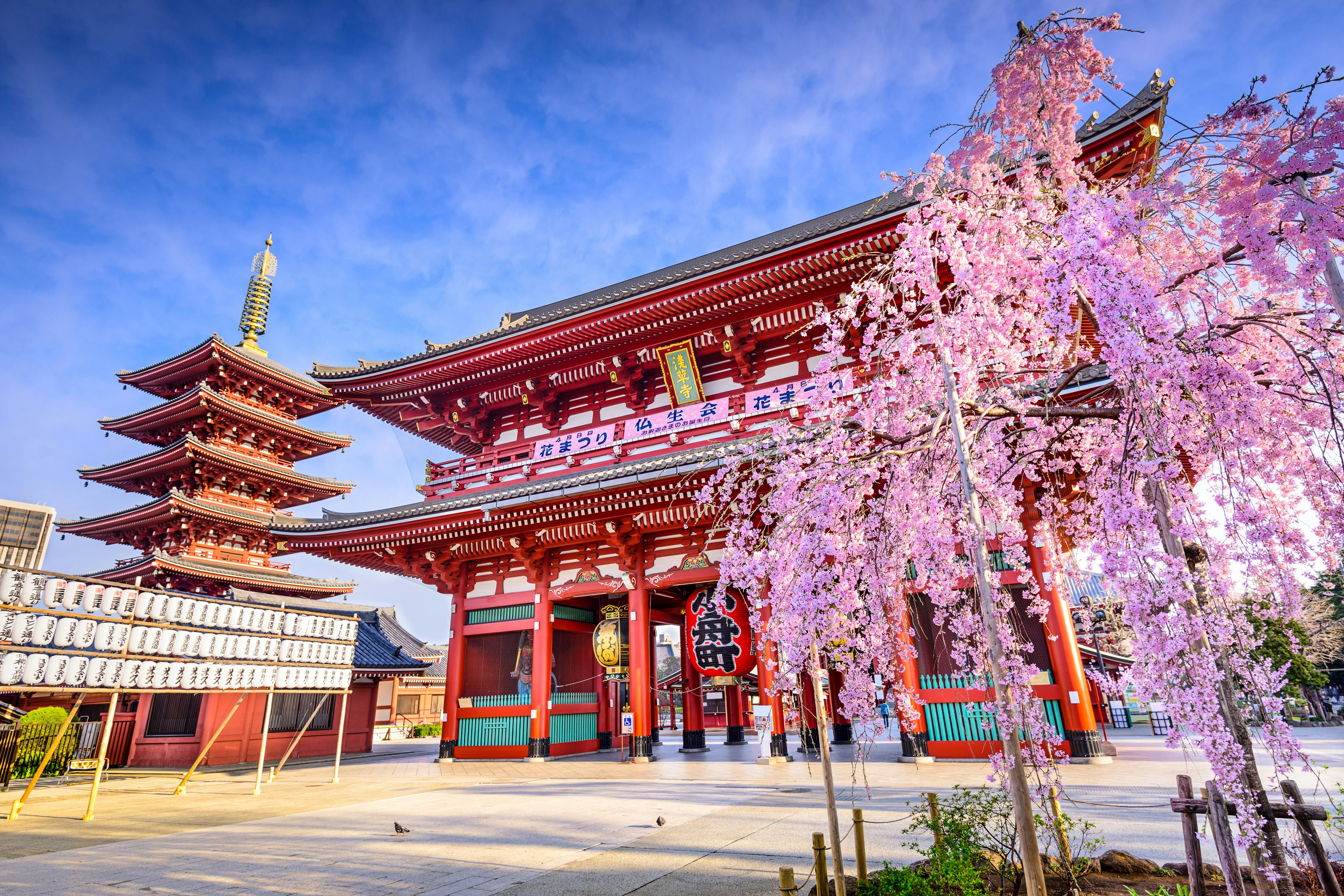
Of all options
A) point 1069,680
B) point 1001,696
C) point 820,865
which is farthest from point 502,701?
point 1001,696

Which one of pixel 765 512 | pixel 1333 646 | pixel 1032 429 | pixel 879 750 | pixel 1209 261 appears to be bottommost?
pixel 879 750

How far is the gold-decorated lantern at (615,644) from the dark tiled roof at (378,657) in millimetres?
9059

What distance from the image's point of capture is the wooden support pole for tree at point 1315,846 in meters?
3.05

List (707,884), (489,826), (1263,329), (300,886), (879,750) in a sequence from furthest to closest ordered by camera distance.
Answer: (879,750)
(489,826)
(300,886)
(707,884)
(1263,329)

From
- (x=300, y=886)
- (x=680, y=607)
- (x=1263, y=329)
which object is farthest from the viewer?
(x=680, y=607)

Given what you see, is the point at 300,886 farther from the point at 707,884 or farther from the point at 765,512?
the point at 765,512

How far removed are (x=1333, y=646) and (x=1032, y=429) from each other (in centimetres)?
2441

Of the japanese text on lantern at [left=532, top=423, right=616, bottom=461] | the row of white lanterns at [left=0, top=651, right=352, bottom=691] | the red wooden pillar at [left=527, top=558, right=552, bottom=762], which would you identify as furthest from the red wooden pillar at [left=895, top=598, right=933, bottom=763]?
the row of white lanterns at [left=0, top=651, right=352, bottom=691]

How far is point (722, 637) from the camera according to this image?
447 inches

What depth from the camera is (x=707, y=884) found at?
13.9ft

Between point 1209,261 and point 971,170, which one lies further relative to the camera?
point 971,170

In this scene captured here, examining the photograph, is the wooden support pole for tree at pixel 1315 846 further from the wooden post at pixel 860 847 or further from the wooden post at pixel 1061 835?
the wooden post at pixel 860 847

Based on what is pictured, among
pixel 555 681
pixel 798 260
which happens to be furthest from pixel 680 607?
pixel 798 260

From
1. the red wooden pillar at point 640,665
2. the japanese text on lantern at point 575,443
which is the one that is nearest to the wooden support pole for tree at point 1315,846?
the red wooden pillar at point 640,665
